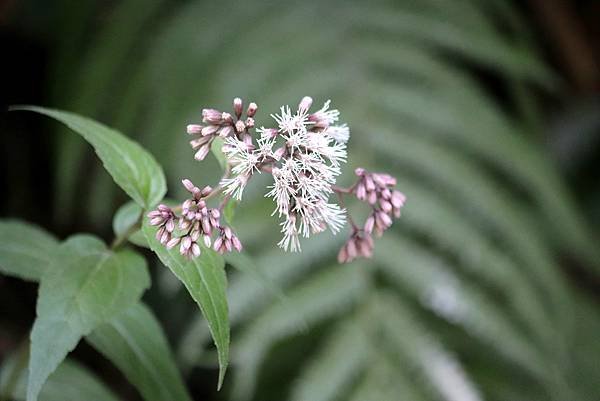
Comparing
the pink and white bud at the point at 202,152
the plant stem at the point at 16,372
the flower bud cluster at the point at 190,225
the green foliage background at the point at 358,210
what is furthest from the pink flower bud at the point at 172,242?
the green foliage background at the point at 358,210

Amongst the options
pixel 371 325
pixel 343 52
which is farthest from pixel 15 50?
pixel 371 325

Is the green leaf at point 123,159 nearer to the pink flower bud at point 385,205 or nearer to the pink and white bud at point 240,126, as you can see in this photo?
the pink and white bud at point 240,126

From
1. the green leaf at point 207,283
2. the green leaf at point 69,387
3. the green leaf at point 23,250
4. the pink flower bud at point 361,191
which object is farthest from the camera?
the green leaf at point 69,387

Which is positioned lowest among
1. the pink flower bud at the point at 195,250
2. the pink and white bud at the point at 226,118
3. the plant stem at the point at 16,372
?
the plant stem at the point at 16,372

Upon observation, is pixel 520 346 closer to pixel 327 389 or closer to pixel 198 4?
pixel 327 389

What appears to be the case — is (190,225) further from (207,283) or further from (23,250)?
(23,250)

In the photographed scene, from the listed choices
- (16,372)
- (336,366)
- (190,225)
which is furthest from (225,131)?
(336,366)
